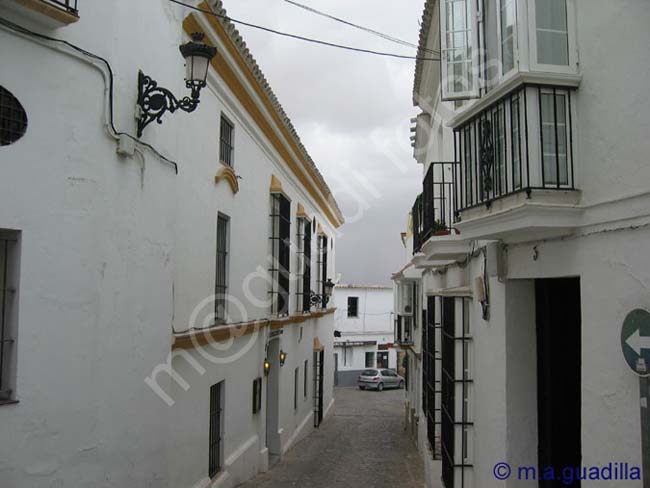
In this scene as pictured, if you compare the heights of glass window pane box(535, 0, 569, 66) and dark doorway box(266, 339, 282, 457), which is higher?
glass window pane box(535, 0, 569, 66)

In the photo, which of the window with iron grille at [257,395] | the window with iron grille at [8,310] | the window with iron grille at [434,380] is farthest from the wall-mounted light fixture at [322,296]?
the window with iron grille at [8,310]

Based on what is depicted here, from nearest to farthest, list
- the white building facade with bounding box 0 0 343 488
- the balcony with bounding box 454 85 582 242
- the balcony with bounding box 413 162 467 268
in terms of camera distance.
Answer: the balcony with bounding box 454 85 582 242 < the white building facade with bounding box 0 0 343 488 < the balcony with bounding box 413 162 467 268

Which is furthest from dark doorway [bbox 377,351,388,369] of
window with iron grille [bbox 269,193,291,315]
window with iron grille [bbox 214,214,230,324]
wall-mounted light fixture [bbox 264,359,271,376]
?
window with iron grille [bbox 214,214,230,324]

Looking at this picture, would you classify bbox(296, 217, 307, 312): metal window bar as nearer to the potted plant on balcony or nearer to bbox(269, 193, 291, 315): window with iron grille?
bbox(269, 193, 291, 315): window with iron grille

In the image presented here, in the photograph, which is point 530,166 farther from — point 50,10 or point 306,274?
point 306,274

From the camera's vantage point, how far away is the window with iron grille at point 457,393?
721cm

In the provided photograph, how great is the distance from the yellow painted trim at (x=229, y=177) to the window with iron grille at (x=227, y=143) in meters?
0.17

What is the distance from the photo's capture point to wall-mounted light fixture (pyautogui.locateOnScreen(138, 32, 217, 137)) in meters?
5.96

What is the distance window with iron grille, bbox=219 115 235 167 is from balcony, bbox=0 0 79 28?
182 inches

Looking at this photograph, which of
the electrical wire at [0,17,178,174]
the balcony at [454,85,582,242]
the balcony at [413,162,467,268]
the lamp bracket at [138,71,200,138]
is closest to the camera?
the balcony at [454,85,582,242]

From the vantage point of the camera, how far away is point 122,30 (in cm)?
572

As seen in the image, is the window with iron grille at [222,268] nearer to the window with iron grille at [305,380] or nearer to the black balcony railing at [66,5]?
the black balcony railing at [66,5]

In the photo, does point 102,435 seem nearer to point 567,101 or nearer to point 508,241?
point 508,241

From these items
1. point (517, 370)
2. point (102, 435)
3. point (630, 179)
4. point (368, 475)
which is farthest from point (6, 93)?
point (368, 475)
